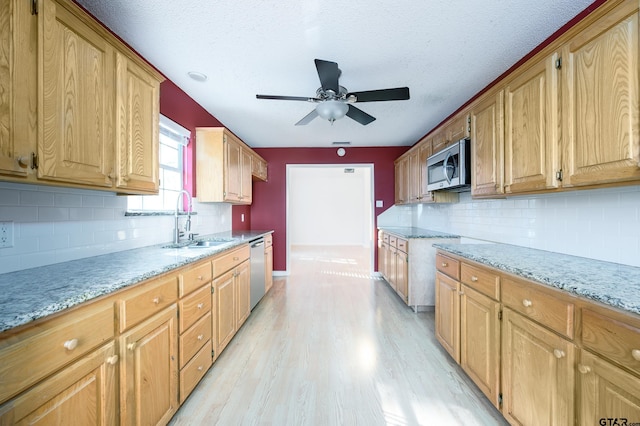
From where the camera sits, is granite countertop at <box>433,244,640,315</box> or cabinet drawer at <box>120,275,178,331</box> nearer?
granite countertop at <box>433,244,640,315</box>

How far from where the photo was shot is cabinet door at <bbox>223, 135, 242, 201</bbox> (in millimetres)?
3047

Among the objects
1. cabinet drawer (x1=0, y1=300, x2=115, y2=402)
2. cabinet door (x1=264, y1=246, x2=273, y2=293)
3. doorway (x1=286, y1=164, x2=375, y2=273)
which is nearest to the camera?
cabinet drawer (x1=0, y1=300, x2=115, y2=402)

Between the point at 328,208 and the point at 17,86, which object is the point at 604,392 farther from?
the point at 328,208

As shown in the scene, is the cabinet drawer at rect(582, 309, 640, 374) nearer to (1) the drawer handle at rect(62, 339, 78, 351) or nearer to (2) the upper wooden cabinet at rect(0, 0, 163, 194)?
(1) the drawer handle at rect(62, 339, 78, 351)

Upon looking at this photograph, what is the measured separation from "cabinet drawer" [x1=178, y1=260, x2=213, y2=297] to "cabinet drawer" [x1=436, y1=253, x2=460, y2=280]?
1840 millimetres

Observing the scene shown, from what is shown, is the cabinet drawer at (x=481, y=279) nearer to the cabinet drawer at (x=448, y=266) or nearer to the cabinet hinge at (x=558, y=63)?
the cabinet drawer at (x=448, y=266)

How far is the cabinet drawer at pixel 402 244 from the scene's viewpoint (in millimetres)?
3258

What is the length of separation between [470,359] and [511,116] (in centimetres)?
171

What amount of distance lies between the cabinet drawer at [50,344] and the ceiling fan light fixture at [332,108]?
1.97 meters

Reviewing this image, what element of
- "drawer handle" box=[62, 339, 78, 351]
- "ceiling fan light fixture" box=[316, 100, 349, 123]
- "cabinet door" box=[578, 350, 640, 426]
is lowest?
"cabinet door" box=[578, 350, 640, 426]

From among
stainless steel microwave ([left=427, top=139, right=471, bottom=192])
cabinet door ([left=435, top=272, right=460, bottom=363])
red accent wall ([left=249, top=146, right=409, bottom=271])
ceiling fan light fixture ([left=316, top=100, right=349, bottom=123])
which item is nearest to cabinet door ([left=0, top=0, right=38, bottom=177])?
ceiling fan light fixture ([left=316, top=100, right=349, bottom=123])

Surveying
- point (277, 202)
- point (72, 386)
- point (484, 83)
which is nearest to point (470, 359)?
point (72, 386)

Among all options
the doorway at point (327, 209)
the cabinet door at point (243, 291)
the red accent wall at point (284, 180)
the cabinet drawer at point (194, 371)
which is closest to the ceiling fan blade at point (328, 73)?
the cabinet door at point (243, 291)

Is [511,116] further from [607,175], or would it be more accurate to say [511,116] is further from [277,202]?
[277,202]
